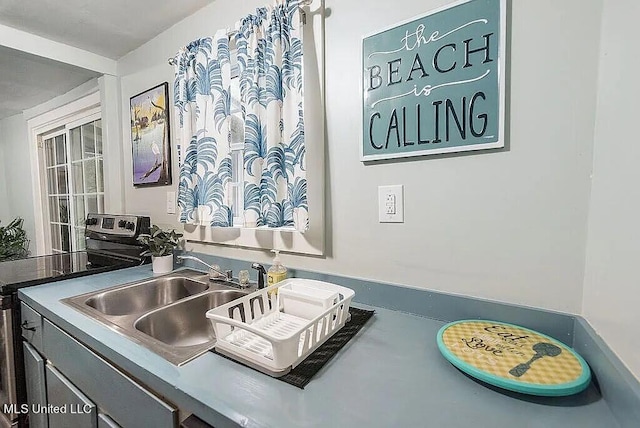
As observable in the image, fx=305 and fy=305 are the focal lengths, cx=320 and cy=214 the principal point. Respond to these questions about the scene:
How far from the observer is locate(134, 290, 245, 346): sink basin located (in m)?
1.05

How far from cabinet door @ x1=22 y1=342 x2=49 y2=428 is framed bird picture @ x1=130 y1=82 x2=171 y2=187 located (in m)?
0.95

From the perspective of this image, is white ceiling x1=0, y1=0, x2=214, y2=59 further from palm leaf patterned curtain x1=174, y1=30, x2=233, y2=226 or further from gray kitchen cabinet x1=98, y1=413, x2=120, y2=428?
gray kitchen cabinet x1=98, y1=413, x2=120, y2=428

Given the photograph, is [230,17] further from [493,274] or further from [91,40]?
[493,274]

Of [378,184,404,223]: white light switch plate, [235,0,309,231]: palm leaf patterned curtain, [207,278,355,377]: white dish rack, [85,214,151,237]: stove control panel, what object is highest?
[235,0,309,231]: palm leaf patterned curtain

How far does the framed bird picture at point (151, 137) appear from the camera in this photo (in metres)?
1.73

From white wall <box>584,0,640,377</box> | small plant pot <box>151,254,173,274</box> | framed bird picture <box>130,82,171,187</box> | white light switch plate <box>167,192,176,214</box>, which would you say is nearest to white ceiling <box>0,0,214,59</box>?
framed bird picture <box>130,82,171,187</box>

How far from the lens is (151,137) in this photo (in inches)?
70.7

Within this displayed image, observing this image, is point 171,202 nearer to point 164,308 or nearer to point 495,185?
point 164,308

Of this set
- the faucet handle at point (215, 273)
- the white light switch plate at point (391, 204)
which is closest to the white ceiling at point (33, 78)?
the faucet handle at point (215, 273)

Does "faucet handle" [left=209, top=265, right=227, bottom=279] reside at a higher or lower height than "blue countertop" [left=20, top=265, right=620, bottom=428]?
higher

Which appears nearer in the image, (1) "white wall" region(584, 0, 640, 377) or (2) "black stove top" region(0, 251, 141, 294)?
(1) "white wall" region(584, 0, 640, 377)

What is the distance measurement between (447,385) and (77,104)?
318 centimetres

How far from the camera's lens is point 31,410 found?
4.24 feet

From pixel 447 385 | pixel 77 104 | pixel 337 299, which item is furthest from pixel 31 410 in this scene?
pixel 77 104
